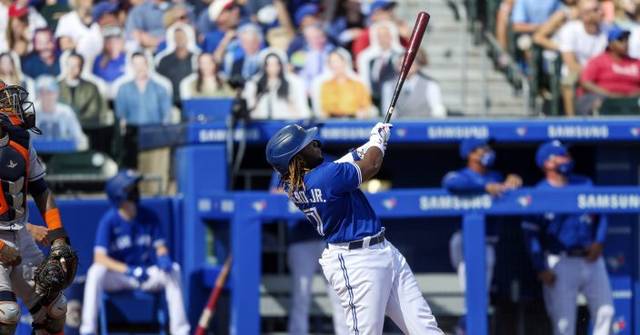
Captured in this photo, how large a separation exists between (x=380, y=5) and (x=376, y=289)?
5457 millimetres

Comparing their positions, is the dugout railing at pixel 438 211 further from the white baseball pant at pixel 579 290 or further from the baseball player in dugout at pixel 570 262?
the white baseball pant at pixel 579 290

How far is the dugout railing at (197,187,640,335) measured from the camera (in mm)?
9031

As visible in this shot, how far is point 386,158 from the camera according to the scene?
1065 cm

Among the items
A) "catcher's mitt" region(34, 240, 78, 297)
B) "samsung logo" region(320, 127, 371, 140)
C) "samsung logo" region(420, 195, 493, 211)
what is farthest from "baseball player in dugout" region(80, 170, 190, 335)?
"catcher's mitt" region(34, 240, 78, 297)

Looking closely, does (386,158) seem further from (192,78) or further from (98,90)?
(98,90)

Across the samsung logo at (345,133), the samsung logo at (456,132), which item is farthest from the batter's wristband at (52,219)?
the samsung logo at (456,132)

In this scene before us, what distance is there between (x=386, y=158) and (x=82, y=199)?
2478mm

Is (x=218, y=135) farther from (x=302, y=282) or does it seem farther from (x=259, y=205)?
(x=302, y=282)

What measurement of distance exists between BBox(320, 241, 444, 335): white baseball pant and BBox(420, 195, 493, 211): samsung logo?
2.50m

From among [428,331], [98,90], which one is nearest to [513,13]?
[98,90]

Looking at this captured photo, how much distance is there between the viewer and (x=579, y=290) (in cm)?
959

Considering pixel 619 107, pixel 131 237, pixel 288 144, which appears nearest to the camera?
pixel 288 144

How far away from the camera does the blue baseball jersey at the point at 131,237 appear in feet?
30.4

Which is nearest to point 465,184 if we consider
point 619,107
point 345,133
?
point 345,133
